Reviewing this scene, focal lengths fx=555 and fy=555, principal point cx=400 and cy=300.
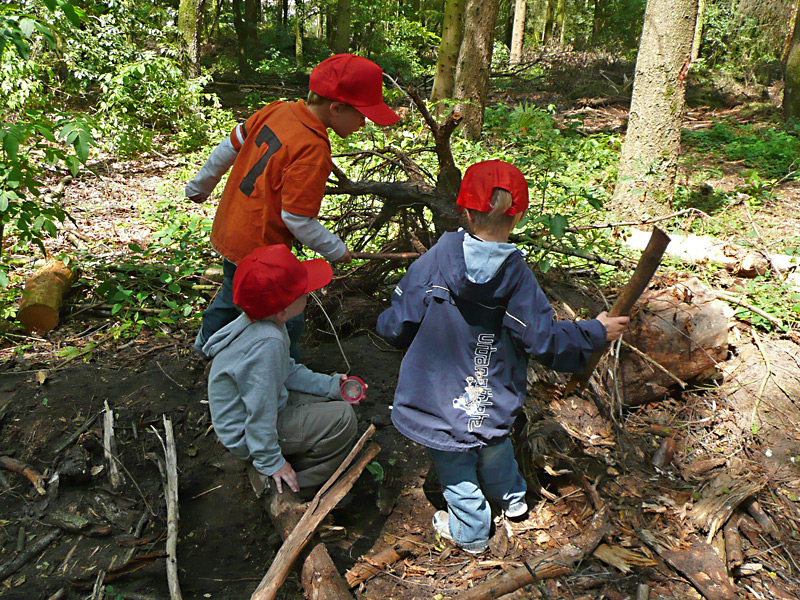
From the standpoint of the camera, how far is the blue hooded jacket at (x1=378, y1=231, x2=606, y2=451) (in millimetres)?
2350

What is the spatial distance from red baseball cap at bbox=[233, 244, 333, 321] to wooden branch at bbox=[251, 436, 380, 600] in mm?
771

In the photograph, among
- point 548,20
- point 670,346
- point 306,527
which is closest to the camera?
point 306,527

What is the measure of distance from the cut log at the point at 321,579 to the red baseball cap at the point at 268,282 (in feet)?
3.58

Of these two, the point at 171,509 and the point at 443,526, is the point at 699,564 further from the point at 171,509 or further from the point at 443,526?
the point at 171,509

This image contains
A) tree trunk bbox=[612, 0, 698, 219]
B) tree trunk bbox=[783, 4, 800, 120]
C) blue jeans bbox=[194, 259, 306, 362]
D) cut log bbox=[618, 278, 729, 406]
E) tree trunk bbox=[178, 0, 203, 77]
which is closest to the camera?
blue jeans bbox=[194, 259, 306, 362]

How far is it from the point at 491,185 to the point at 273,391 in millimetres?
1334

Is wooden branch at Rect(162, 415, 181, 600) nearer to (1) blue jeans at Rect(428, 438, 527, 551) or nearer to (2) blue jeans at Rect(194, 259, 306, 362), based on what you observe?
(2) blue jeans at Rect(194, 259, 306, 362)

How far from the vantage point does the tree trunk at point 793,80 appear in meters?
9.42

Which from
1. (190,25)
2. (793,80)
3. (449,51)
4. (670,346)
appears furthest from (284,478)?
(793,80)

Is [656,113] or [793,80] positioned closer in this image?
[656,113]

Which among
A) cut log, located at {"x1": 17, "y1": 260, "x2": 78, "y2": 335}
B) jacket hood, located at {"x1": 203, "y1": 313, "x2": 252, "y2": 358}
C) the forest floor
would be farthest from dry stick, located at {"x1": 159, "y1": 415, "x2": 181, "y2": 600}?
cut log, located at {"x1": 17, "y1": 260, "x2": 78, "y2": 335}

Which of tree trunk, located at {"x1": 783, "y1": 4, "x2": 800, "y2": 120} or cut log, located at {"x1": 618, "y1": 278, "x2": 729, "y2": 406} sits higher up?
tree trunk, located at {"x1": 783, "y1": 4, "x2": 800, "y2": 120}

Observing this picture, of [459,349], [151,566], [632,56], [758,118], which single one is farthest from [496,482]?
[632,56]

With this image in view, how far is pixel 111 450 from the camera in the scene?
3.16m
